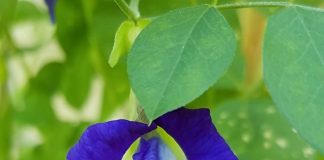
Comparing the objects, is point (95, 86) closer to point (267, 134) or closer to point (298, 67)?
point (267, 134)

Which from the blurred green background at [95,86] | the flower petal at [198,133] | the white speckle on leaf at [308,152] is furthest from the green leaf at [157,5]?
the flower petal at [198,133]

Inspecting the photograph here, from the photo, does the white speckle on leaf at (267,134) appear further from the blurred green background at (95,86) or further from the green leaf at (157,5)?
the green leaf at (157,5)

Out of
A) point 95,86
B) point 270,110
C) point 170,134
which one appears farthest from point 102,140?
point 95,86

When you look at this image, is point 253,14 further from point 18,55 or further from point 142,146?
point 142,146

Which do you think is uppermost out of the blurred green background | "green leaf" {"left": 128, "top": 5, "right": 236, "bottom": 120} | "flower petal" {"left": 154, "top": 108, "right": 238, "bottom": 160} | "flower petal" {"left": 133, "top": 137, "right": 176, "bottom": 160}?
"green leaf" {"left": 128, "top": 5, "right": 236, "bottom": 120}

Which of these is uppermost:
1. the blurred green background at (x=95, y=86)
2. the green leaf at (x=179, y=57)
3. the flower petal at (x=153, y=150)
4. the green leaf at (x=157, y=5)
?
the green leaf at (x=179, y=57)

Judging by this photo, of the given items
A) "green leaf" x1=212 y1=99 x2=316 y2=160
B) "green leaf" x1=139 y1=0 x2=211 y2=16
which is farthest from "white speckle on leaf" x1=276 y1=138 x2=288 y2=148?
"green leaf" x1=139 y1=0 x2=211 y2=16

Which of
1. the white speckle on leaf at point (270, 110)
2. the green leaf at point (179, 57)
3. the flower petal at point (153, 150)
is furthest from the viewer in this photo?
the white speckle on leaf at point (270, 110)

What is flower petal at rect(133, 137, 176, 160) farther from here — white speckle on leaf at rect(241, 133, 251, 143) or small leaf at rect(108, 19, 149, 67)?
white speckle on leaf at rect(241, 133, 251, 143)
